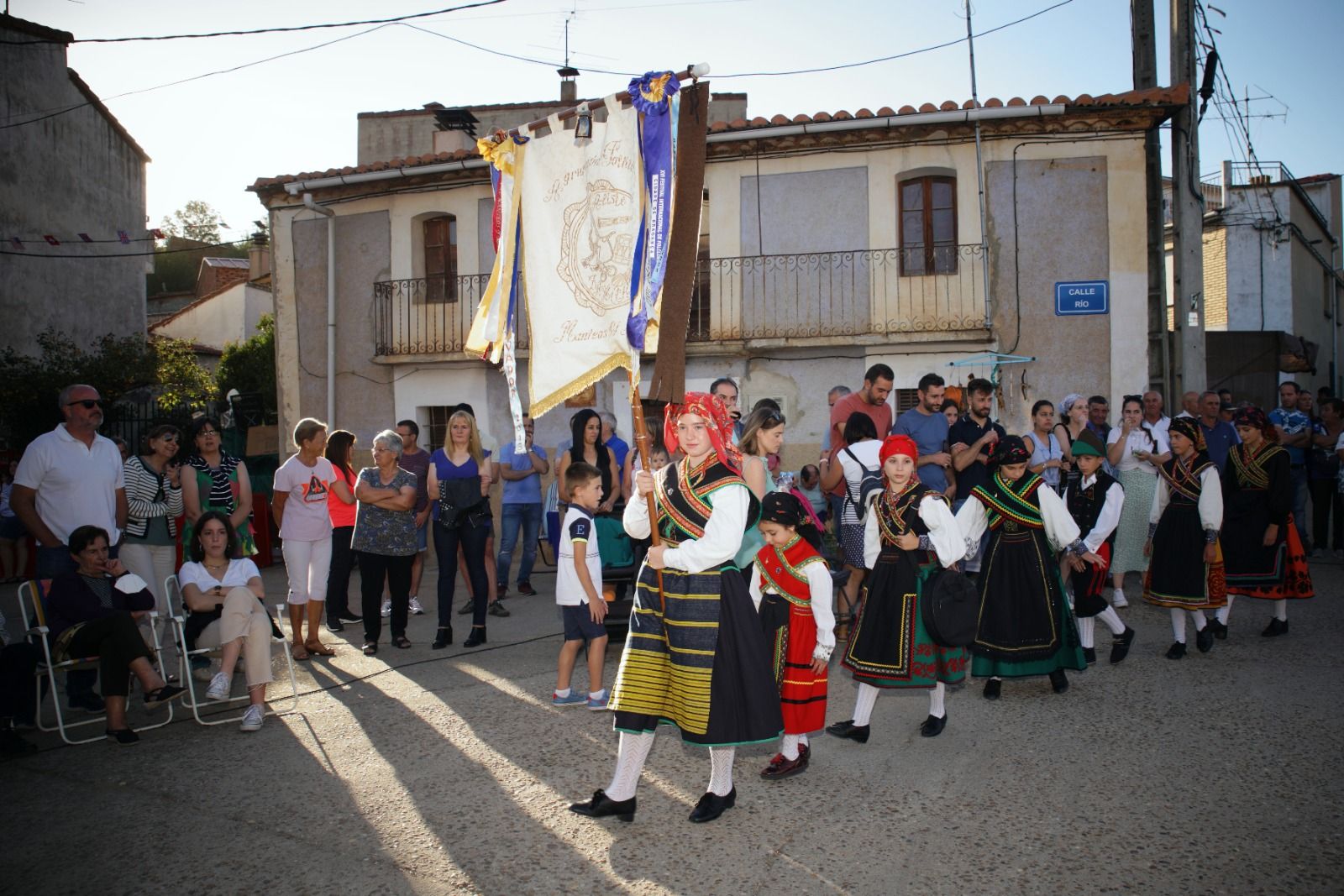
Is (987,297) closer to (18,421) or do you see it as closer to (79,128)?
(18,421)

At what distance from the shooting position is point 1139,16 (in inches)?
535

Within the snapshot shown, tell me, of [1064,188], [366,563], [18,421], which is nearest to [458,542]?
[366,563]

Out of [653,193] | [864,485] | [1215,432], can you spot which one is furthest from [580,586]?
[1215,432]

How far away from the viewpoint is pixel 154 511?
6.76m

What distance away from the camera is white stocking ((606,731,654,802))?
417 centimetres

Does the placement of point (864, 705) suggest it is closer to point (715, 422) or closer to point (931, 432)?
point (715, 422)

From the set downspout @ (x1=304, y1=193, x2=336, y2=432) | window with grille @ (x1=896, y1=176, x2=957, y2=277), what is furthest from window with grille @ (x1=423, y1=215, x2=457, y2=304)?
window with grille @ (x1=896, y1=176, x2=957, y2=277)

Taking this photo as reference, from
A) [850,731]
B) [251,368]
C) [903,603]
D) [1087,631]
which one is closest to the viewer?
[903,603]

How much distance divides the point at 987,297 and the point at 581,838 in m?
11.2

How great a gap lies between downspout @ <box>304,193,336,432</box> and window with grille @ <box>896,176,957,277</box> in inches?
370

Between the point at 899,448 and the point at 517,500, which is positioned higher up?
the point at 899,448

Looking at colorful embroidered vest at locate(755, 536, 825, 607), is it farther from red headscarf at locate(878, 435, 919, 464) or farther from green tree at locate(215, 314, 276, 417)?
green tree at locate(215, 314, 276, 417)

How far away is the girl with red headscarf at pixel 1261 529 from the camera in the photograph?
23.6 feet

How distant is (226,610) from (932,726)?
430 cm
